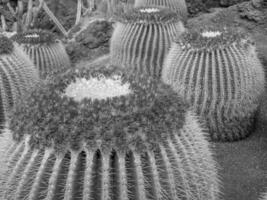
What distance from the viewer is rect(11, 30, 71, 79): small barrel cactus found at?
284 inches

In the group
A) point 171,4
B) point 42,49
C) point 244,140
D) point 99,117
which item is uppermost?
point 99,117

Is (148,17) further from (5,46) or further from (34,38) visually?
(5,46)

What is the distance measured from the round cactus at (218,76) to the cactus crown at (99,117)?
96.3 inches

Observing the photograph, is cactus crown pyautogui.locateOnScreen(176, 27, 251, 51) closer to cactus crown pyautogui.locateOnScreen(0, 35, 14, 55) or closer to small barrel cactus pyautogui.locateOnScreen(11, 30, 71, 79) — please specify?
cactus crown pyautogui.locateOnScreen(0, 35, 14, 55)

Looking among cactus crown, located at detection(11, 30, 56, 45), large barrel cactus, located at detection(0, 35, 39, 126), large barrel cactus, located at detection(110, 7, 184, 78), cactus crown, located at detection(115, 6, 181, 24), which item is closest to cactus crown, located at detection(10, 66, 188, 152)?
large barrel cactus, located at detection(0, 35, 39, 126)

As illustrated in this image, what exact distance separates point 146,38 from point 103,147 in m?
4.27

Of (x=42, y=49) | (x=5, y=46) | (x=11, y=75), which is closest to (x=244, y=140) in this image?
(x=11, y=75)

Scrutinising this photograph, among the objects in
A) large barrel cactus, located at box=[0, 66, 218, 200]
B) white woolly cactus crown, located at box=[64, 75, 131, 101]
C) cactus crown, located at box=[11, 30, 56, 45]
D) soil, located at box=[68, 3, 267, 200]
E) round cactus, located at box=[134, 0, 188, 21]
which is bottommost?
soil, located at box=[68, 3, 267, 200]

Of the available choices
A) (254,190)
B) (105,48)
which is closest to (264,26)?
(105,48)

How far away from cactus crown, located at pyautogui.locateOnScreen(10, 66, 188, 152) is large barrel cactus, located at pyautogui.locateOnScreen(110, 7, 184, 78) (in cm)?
369

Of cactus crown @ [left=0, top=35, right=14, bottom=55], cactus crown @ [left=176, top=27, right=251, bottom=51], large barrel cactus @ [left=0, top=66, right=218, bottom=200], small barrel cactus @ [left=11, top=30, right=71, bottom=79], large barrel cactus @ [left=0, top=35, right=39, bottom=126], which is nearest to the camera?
large barrel cactus @ [left=0, top=66, right=218, bottom=200]

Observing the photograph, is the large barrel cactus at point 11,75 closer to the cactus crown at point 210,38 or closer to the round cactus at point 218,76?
the round cactus at point 218,76

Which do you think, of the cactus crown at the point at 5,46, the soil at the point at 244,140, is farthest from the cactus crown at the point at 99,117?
the cactus crown at the point at 5,46

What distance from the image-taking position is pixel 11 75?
17.1 ft
